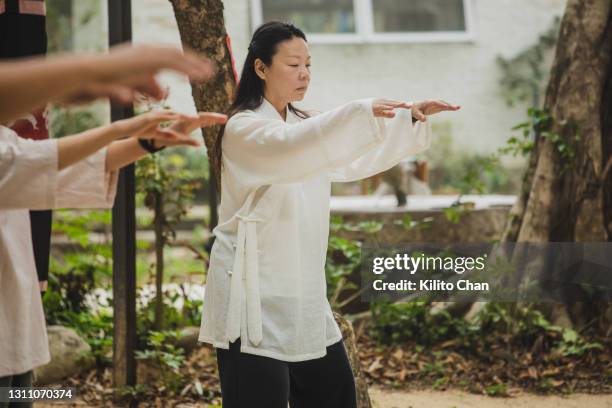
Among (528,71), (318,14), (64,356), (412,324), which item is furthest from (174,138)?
(528,71)

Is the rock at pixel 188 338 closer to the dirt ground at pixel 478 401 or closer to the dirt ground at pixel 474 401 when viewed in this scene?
the dirt ground at pixel 474 401

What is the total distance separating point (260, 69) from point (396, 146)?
50cm

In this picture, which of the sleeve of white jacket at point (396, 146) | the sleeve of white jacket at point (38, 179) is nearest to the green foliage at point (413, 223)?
the sleeve of white jacket at point (396, 146)

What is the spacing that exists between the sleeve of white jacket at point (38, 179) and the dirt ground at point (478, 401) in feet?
8.78

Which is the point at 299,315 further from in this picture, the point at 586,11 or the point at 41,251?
the point at 586,11

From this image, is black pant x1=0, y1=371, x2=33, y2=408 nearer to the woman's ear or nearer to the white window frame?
the woman's ear

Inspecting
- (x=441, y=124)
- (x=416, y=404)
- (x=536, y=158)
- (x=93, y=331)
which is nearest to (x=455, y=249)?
(x=536, y=158)

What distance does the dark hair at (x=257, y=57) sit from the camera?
2.27 m

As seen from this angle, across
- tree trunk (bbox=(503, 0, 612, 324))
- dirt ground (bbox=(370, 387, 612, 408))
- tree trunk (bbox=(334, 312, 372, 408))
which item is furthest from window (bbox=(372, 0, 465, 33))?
tree trunk (bbox=(334, 312, 372, 408))

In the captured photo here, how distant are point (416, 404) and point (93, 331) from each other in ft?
6.54

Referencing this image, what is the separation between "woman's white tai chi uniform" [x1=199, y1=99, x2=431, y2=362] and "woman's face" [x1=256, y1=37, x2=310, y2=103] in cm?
8

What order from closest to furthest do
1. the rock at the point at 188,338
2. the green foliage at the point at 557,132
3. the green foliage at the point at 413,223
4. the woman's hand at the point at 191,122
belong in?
the woman's hand at the point at 191,122
the rock at the point at 188,338
the green foliage at the point at 557,132
the green foliage at the point at 413,223

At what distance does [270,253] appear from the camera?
2.17 m

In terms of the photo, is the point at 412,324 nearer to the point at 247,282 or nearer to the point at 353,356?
the point at 353,356
